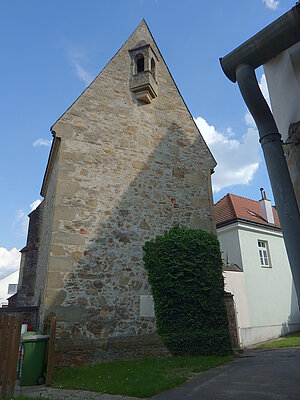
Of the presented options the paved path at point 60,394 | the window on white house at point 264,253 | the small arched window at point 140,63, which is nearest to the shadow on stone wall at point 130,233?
the paved path at point 60,394

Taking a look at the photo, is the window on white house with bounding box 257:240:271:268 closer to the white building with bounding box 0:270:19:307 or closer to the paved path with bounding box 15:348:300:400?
the paved path with bounding box 15:348:300:400

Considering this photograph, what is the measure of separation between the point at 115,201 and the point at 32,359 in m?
5.03

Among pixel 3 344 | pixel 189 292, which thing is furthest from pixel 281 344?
pixel 3 344

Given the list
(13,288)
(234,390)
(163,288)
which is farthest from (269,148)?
(13,288)

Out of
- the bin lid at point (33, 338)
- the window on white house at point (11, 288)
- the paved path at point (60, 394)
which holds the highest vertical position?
the window on white house at point (11, 288)

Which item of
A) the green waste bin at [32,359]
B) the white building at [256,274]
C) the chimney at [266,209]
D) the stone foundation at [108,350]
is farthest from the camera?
the chimney at [266,209]

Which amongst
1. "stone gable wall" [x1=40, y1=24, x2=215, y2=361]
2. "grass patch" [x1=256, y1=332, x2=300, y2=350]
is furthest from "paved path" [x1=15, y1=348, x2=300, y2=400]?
"grass patch" [x1=256, y1=332, x2=300, y2=350]

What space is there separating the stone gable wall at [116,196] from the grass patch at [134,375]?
809mm

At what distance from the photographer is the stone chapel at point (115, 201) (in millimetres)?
8594

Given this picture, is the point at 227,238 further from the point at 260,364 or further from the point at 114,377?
the point at 114,377

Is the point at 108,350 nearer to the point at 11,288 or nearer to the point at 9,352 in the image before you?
the point at 9,352

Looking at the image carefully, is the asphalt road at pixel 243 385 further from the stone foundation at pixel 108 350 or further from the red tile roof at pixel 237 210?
the red tile roof at pixel 237 210

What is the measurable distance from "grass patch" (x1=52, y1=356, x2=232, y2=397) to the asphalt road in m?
0.29

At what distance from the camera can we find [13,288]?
39531 millimetres
